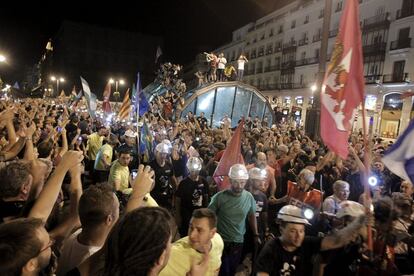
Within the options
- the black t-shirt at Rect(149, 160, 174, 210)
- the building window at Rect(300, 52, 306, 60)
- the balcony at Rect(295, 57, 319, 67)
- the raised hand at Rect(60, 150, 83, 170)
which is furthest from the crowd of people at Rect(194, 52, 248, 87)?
the building window at Rect(300, 52, 306, 60)

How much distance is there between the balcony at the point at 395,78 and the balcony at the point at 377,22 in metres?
5.38

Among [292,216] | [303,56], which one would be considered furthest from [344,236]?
[303,56]

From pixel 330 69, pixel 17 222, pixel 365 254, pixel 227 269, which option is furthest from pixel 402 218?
pixel 17 222

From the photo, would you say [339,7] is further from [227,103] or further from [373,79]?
[227,103]

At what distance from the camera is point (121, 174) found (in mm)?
5340

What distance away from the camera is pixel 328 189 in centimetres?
729

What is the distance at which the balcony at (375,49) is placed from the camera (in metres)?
37.2

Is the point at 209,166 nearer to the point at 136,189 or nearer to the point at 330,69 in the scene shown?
the point at 330,69

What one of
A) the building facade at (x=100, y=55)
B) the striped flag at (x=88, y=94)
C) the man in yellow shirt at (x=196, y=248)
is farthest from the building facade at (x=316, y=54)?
the man in yellow shirt at (x=196, y=248)

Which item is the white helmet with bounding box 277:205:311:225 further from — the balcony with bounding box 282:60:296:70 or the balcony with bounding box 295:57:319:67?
the balcony with bounding box 282:60:296:70

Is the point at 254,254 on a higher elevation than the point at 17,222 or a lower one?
lower

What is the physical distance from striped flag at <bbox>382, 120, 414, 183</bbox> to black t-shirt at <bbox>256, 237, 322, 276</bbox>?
3.20 feet

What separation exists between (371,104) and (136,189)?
3803cm

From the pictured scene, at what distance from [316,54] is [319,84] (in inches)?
1673
